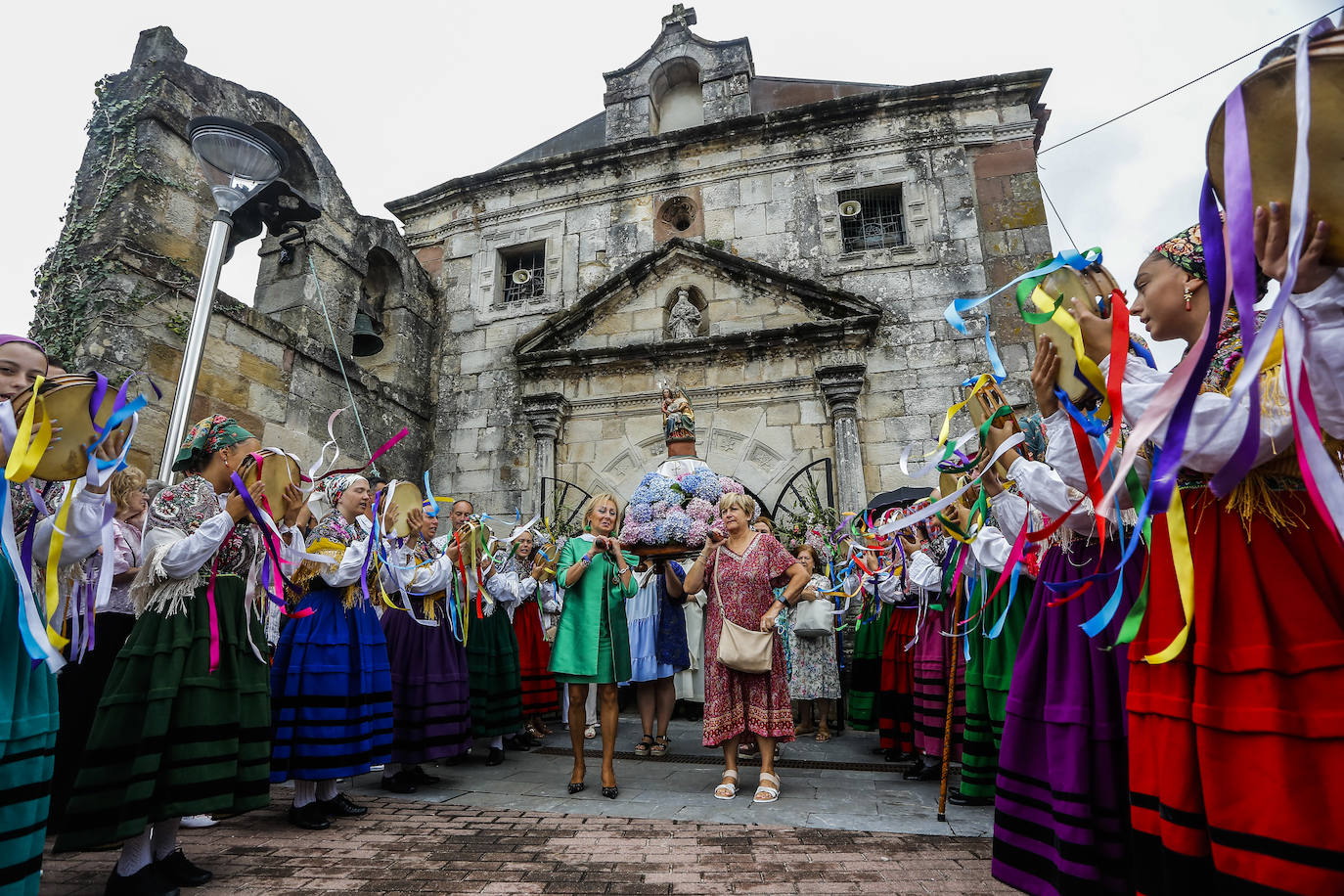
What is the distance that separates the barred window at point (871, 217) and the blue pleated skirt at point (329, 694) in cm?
893

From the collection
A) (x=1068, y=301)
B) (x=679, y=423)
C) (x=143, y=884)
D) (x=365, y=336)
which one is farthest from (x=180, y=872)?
(x=365, y=336)

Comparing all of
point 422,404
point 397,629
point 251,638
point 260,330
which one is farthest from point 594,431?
point 251,638

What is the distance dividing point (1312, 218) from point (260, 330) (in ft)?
31.3

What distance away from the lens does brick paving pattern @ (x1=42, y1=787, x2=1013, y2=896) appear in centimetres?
298

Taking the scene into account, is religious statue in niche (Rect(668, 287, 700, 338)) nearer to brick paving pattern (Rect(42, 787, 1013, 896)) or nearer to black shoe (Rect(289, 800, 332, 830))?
brick paving pattern (Rect(42, 787, 1013, 896))


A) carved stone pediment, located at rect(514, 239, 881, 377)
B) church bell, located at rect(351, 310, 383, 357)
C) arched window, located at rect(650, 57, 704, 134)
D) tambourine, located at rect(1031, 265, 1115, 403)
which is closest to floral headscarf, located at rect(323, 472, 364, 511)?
tambourine, located at rect(1031, 265, 1115, 403)

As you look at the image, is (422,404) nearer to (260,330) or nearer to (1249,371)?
(260,330)

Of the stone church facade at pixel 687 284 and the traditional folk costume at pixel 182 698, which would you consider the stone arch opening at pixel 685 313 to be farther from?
the traditional folk costume at pixel 182 698

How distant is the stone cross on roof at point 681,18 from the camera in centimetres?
1234

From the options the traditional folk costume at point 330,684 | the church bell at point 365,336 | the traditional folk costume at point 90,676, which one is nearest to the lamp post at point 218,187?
the traditional folk costume at point 90,676

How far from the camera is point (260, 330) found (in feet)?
27.7

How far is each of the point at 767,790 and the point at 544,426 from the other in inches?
285

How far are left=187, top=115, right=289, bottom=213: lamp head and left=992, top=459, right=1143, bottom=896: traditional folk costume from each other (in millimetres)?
5570

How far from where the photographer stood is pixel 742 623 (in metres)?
4.76
